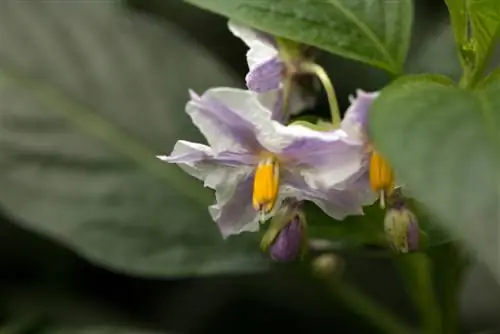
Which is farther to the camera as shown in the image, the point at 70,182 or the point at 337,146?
the point at 70,182

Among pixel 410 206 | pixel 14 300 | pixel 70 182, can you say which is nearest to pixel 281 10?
pixel 410 206

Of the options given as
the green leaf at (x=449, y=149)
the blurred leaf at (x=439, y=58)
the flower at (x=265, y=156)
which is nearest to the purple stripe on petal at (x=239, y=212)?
the flower at (x=265, y=156)

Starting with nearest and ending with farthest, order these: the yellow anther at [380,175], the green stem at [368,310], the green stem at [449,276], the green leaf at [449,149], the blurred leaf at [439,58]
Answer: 1. the green leaf at [449,149]
2. the yellow anther at [380,175]
3. the green stem at [449,276]
4. the green stem at [368,310]
5. the blurred leaf at [439,58]

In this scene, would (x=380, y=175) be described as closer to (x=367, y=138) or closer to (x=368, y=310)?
(x=367, y=138)

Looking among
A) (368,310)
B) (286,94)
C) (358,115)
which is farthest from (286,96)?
(368,310)

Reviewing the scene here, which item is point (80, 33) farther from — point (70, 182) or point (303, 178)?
point (303, 178)

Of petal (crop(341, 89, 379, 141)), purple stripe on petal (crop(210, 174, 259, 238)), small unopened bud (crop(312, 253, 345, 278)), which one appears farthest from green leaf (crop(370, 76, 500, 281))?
small unopened bud (crop(312, 253, 345, 278))

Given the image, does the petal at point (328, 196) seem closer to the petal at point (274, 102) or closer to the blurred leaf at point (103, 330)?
the petal at point (274, 102)
